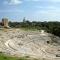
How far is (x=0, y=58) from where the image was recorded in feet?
65.9

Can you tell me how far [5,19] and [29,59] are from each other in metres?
74.3

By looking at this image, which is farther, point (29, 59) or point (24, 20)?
point (24, 20)

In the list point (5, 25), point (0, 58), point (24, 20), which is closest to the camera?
point (0, 58)

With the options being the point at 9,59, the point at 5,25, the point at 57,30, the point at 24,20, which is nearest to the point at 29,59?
the point at 9,59

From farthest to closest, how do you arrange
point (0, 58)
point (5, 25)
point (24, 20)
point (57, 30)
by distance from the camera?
point (24, 20) → point (5, 25) → point (57, 30) → point (0, 58)

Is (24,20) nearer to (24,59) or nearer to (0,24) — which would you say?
(0,24)

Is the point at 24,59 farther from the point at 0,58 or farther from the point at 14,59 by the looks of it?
the point at 0,58

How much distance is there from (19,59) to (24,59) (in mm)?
513

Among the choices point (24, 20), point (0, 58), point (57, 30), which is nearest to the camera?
point (0, 58)

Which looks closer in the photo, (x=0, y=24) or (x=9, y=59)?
(x=9, y=59)

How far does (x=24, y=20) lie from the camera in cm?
14462

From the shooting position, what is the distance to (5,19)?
309 ft

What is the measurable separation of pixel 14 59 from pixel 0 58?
137cm

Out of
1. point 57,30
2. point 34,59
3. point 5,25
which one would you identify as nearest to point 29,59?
point 34,59
